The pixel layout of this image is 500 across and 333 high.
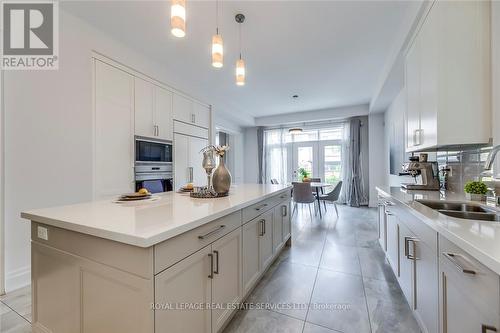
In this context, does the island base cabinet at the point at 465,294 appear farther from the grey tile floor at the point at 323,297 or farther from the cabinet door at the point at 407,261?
the grey tile floor at the point at 323,297

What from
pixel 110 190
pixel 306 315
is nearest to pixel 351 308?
pixel 306 315

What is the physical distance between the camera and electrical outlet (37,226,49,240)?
1146 mm

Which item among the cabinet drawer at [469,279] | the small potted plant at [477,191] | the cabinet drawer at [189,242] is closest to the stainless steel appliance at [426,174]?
the small potted plant at [477,191]

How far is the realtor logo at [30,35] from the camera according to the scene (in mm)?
1973

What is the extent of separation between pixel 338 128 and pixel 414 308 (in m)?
5.55

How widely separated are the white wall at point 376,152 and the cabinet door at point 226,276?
532 centimetres

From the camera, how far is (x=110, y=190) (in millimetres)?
2617

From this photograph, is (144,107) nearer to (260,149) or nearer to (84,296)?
(84,296)

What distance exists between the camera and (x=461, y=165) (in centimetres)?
193

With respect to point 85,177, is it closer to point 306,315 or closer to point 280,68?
point 306,315

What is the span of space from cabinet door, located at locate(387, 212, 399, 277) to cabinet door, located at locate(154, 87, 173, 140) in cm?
328

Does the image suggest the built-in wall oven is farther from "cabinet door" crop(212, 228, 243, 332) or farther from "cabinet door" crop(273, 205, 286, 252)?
"cabinet door" crop(212, 228, 243, 332)

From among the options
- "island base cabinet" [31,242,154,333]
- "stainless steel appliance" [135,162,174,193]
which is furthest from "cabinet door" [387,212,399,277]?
"stainless steel appliance" [135,162,174,193]

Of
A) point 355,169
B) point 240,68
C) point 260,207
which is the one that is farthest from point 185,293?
point 355,169
